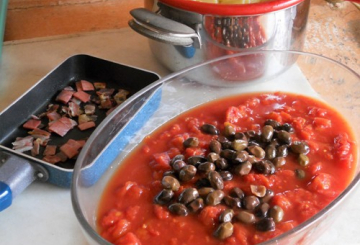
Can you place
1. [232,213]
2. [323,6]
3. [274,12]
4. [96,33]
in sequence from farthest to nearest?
1. [323,6]
2. [96,33]
3. [274,12]
4. [232,213]

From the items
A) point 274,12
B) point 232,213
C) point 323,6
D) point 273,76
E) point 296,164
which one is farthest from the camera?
point 323,6

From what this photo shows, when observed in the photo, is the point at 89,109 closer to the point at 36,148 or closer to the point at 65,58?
the point at 36,148

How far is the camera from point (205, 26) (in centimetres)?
110

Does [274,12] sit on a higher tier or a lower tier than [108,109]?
higher

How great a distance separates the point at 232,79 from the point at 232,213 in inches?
17.1

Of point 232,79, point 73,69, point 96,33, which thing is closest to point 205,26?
point 232,79

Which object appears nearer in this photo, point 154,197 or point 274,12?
point 154,197

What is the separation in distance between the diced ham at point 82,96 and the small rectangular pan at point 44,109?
0.19ft

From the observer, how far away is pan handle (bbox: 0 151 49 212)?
0.92 meters

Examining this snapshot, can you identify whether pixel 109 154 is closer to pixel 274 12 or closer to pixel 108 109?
pixel 108 109

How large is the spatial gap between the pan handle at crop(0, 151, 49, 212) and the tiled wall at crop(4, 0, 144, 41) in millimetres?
710

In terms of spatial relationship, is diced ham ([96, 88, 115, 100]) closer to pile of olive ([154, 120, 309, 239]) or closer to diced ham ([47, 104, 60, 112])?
diced ham ([47, 104, 60, 112])

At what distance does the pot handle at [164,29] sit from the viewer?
1.08m

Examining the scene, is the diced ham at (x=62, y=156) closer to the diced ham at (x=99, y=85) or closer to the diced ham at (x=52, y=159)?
the diced ham at (x=52, y=159)
